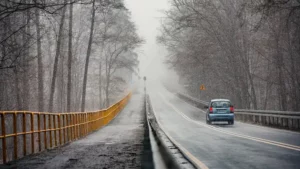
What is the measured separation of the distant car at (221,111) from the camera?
94.8 feet

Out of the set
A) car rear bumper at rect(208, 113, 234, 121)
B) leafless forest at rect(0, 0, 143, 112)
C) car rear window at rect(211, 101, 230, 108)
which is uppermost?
leafless forest at rect(0, 0, 143, 112)

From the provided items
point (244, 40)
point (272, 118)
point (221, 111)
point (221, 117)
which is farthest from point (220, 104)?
point (244, 40)

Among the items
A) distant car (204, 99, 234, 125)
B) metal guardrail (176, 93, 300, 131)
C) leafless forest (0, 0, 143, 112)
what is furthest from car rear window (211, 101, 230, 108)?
leafless forest (0, 0, 143, 112)

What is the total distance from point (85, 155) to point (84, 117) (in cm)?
1301

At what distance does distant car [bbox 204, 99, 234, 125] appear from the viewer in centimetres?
2889

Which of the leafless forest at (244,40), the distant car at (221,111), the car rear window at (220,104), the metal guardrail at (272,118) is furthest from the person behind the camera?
the leafless forest at (244,40)

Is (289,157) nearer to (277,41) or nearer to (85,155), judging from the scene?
(85,155)

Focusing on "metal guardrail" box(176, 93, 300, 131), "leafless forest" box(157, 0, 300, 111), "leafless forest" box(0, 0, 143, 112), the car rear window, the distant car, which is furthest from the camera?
"leafless forest" box(157, 0, 300, 111)

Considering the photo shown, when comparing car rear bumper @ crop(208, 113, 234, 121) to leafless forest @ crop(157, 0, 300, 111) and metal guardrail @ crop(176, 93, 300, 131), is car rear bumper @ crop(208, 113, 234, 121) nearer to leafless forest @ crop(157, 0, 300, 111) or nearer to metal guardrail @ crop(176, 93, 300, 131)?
metal guardrail @ crop(176, 93, 300, 131)

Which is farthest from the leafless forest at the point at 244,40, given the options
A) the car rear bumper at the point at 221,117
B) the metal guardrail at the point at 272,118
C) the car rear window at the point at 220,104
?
the car rear bumper at the point at 221,117

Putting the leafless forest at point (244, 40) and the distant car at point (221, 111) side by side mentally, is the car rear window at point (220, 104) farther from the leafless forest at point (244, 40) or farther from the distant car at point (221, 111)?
the leafless forest at point (244, 40)

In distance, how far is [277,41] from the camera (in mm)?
33031

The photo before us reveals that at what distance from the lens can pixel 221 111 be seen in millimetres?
29156

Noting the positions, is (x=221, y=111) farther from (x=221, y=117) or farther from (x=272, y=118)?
(x=272, y=118)
